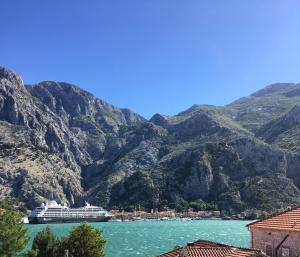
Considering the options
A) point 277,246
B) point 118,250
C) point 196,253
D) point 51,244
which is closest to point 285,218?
point 277,246

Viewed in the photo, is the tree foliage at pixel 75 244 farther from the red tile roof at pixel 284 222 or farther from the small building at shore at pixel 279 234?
the red tile roof at pixel 284 222

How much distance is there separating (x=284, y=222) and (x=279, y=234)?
88cm

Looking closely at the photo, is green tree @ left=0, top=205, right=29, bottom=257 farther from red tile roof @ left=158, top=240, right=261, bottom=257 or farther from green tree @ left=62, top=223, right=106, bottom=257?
red tile roof @ left=158, top=240, right=261, bottom=257

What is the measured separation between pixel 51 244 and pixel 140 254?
40417 millimetres

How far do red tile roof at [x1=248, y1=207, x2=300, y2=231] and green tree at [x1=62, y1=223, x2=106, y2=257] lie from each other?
57.9 feet

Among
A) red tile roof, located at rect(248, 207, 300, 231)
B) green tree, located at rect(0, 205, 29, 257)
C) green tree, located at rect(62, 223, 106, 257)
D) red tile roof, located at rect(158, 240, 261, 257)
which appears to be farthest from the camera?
green tree, located at rect(62, 223, 106, 257)

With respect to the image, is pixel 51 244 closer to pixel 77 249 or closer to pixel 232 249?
pixel 77 249

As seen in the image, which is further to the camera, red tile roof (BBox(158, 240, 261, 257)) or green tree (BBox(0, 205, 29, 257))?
green tree (BBox(0, 205, 29, 257))

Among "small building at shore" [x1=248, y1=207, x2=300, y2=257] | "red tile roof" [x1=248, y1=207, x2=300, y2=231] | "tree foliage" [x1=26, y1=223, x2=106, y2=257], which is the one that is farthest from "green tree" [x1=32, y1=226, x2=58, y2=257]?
"red tile roof" [x1=248, y1=207, x2=300, y2=231]

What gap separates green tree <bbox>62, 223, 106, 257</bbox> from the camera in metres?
43.1

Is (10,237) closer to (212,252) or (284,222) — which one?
(212,252)

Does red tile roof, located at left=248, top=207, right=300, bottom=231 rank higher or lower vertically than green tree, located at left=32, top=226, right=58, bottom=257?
higher

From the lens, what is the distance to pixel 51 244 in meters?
45.3

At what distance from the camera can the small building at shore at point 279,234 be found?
2629cm
